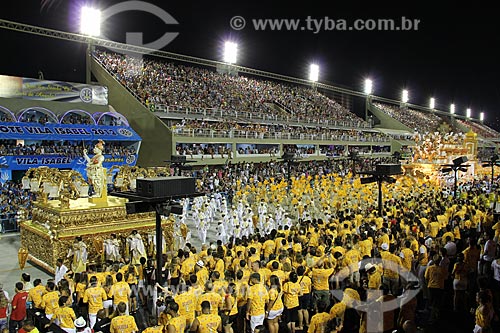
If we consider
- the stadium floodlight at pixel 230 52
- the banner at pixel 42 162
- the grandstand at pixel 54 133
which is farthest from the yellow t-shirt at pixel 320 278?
the stadium floodlight at pixel 230 52

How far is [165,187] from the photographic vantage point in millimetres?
7602

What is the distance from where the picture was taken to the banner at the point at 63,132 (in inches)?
871

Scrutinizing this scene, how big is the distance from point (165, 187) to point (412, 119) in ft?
240

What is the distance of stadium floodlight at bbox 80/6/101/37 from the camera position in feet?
99.2

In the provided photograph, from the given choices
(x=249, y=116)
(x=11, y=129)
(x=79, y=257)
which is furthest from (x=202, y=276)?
(x=249, y=116)

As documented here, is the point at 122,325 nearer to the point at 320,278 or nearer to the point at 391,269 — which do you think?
the point at 320,278

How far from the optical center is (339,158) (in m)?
43.2

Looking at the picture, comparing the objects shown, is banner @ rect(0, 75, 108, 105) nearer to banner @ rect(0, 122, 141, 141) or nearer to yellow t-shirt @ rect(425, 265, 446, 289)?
banner @ rect(0, 122, 141, 141)

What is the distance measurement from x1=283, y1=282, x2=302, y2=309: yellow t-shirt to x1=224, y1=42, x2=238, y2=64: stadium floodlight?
3971cm

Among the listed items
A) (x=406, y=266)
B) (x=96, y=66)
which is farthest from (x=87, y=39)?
(x=406, y=266)

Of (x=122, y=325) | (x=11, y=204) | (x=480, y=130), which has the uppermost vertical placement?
(x=480, y=130)

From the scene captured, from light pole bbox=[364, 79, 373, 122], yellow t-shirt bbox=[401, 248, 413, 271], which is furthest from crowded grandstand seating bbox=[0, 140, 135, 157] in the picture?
light pole bbox=[364, 79, 373, 122]

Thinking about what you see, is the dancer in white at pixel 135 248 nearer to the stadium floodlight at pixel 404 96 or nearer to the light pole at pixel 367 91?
the light pole at pixel 367 91

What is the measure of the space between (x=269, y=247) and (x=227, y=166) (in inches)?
885
